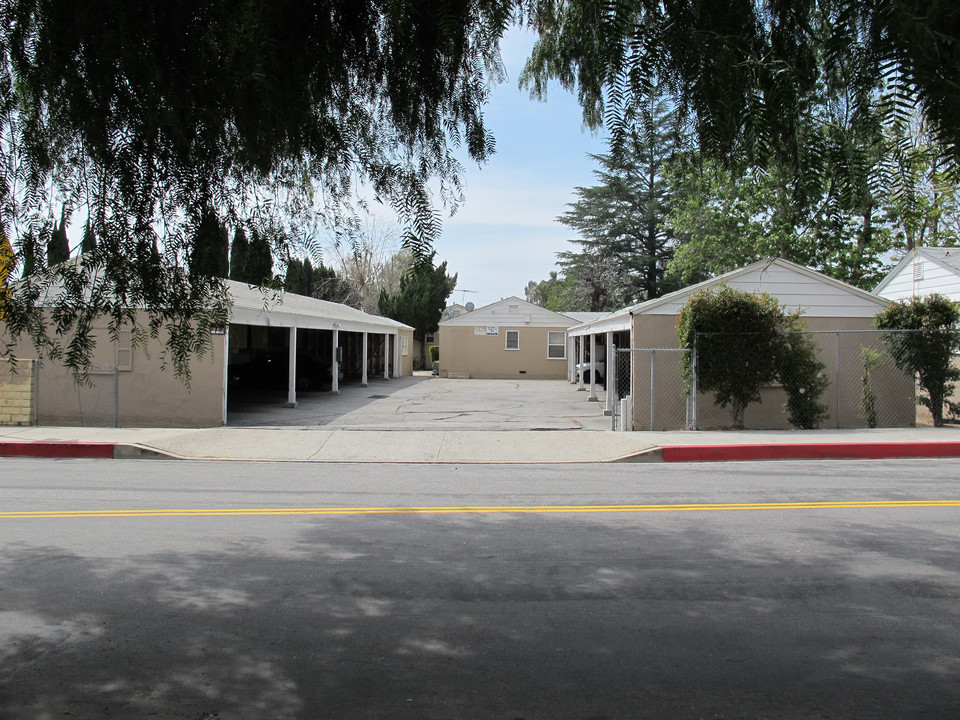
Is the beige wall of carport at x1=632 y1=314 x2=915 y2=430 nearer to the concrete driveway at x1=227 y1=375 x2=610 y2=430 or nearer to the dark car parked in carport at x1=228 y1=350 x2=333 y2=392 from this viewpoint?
the concrete driveway at x1=227 y1=375 x2=610 y2=430

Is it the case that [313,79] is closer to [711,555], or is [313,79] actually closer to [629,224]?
[711,555]

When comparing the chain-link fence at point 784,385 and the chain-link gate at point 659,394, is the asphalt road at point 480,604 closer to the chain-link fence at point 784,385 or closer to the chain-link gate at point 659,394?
the chain-link fence at point 784,385

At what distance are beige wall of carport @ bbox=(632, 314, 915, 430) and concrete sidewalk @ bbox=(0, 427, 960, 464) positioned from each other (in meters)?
1.30

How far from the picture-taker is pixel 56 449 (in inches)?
495

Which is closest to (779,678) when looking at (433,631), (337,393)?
(433,631)

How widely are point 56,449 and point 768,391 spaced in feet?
45.0

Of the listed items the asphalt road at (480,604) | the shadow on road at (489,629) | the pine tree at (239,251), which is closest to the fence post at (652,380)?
the asphalt road at (480,604)

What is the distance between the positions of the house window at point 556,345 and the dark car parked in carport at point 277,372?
13894 mm

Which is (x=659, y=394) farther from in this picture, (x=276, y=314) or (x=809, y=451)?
(x=276, y=314)

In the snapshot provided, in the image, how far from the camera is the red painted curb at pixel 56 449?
12.4 metres

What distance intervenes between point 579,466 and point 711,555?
5212 mm

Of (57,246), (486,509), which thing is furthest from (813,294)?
(57,246)

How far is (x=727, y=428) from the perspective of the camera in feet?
50.4

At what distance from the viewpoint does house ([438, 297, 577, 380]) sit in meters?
37.4
